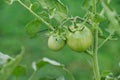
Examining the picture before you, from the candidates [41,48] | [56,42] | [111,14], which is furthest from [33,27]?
[41,48]

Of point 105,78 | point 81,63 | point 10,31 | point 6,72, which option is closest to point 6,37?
point 10,31

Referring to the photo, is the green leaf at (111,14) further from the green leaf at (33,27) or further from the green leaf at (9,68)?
the green leaf at (33,27)

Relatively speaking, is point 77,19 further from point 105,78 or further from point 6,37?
Result: point 6,37

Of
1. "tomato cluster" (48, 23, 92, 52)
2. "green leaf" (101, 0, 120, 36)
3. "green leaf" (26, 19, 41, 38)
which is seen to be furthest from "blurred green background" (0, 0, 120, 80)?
"green leaf" (101, 0, 120, 36)

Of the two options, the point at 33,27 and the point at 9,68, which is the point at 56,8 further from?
the point at 9,68

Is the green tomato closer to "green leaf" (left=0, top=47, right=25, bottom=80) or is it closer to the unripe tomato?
the unripe tomato

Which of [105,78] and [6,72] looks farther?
[105,78]
